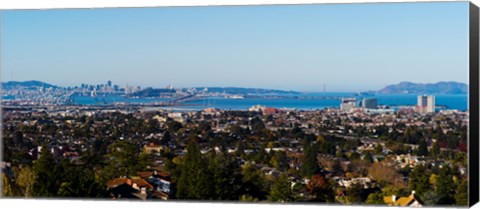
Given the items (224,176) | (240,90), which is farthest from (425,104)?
(224,176)

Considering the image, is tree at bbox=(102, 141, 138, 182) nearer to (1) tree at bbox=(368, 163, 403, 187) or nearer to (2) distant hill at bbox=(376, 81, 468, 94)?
(1) tree at bbox=(368, 163, 403, 187)

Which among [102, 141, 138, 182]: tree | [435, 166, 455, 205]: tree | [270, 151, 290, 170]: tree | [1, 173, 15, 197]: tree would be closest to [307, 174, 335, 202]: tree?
[270, 151, 290, 170]: tree

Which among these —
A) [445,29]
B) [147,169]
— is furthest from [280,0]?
[147,169]

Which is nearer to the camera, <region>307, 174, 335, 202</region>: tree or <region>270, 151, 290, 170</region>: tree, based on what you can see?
<region>307, 174, 335, 202</region>: tree

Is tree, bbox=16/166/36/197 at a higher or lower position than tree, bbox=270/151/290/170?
lower

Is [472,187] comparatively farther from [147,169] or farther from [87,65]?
[87,65]

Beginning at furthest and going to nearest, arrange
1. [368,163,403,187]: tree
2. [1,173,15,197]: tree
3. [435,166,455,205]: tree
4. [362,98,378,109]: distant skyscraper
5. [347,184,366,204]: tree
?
[1,173,15,197]: tree, [362,98,378,109]: distant skyscraper, [347,184,366,204]: tree, [368,163,403,187]: tree, [435,166,455,205]: tree

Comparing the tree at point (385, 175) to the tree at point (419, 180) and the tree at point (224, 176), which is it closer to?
the tree at point (419, 180)
